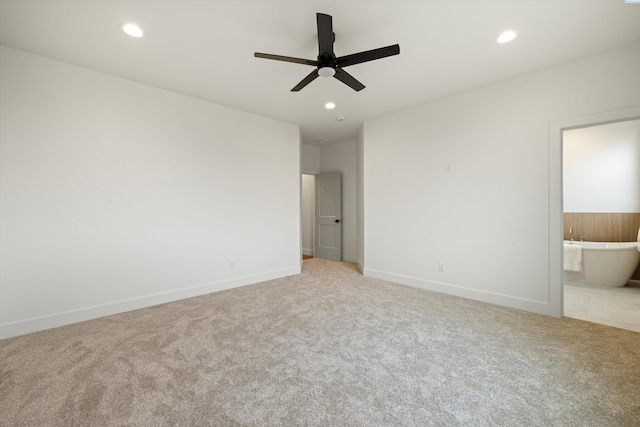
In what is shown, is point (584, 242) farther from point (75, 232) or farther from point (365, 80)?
point (75, 232)

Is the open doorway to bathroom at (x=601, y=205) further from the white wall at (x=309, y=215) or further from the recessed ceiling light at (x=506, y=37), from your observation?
the white wall at (x=309, y=215)

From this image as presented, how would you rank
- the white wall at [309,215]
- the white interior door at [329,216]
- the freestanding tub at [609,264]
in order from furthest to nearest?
the white wall at [309,215], the white interior door at [329,216], the freestanding tub at [609,264]

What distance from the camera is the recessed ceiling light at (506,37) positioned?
2270 mm

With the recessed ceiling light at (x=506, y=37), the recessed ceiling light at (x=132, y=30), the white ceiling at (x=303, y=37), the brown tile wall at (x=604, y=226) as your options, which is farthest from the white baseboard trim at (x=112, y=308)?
the brown tile wall at (x=604, y=226)

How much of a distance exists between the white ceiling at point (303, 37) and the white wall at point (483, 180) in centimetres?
30

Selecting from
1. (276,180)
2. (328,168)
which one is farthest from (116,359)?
(328,168)

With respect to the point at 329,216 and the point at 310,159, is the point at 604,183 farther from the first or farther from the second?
the point at 310,159

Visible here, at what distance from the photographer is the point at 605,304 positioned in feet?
10.7

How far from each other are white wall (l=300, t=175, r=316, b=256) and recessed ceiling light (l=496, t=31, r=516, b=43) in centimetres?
500

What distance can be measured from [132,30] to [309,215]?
213 inches

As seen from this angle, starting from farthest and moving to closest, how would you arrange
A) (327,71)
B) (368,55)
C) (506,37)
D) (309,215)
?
(309,215) < (506,37) < (327,71) < (368,55)

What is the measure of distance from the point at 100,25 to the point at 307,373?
3376mm

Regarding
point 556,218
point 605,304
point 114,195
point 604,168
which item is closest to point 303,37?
point 114,195

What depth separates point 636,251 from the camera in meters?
3.82
